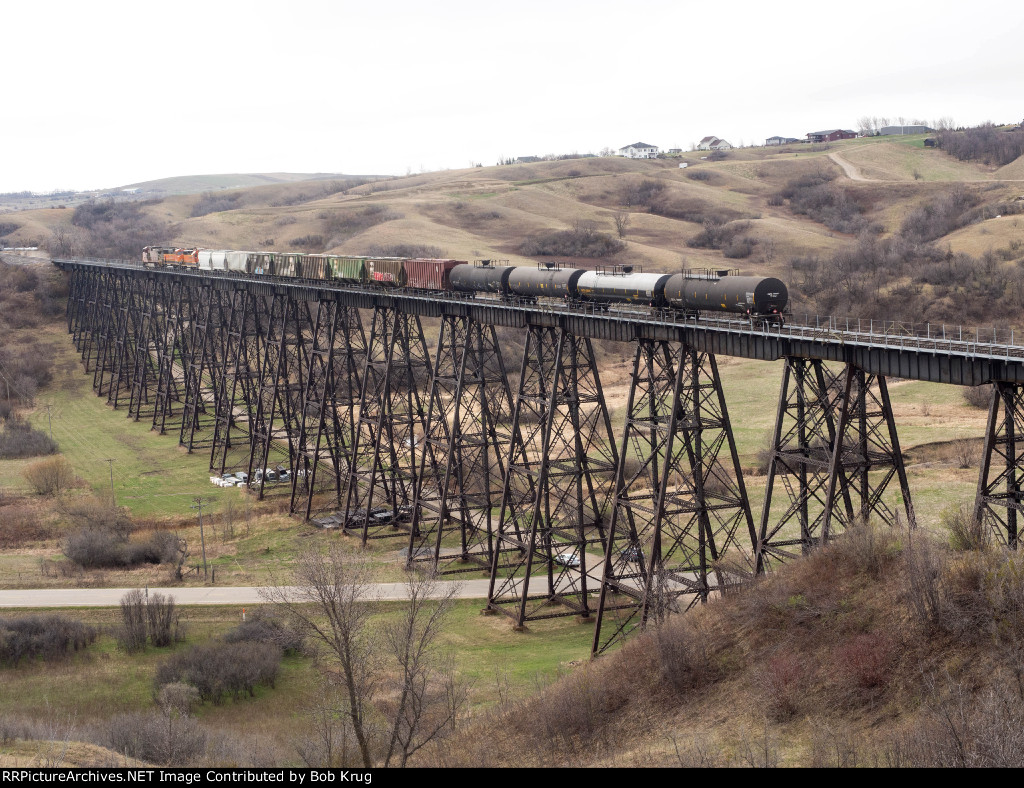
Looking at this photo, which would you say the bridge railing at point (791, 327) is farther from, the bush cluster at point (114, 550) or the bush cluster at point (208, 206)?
the bush cluster at point (208, 206)

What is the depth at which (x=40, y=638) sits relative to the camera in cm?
3322

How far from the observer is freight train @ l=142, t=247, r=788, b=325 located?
28.8m

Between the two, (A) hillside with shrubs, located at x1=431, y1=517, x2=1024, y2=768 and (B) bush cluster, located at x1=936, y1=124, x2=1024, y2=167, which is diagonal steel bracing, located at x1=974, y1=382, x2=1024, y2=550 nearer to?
(A) hillside with shrubs, located at x1=431, y1=517, x2=1024, y2=768

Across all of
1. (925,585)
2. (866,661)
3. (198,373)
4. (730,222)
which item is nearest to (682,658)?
(866,661)

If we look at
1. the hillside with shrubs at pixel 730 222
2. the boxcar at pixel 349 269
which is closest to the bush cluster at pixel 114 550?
the boxcar at pixel 349 269

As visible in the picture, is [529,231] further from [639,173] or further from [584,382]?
[584,382]

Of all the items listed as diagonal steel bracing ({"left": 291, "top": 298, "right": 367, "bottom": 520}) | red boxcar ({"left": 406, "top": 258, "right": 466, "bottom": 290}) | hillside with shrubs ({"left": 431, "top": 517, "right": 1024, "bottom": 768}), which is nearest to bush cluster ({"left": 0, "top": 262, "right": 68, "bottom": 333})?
diagonal steel bracing ({"left": 291, "top": 298, "right": 367, "bottom": 520})

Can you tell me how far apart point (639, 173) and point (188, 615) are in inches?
5194

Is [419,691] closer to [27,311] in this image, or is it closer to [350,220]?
→ [27,311]

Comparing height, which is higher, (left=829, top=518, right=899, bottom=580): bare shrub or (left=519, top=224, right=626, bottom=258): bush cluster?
(left=519, top=224, right=626, bottom=258): bush cluster

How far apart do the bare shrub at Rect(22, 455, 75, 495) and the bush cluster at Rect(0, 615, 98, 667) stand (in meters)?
22.9

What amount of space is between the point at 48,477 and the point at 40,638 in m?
25.1

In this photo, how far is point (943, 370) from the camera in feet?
78.6
